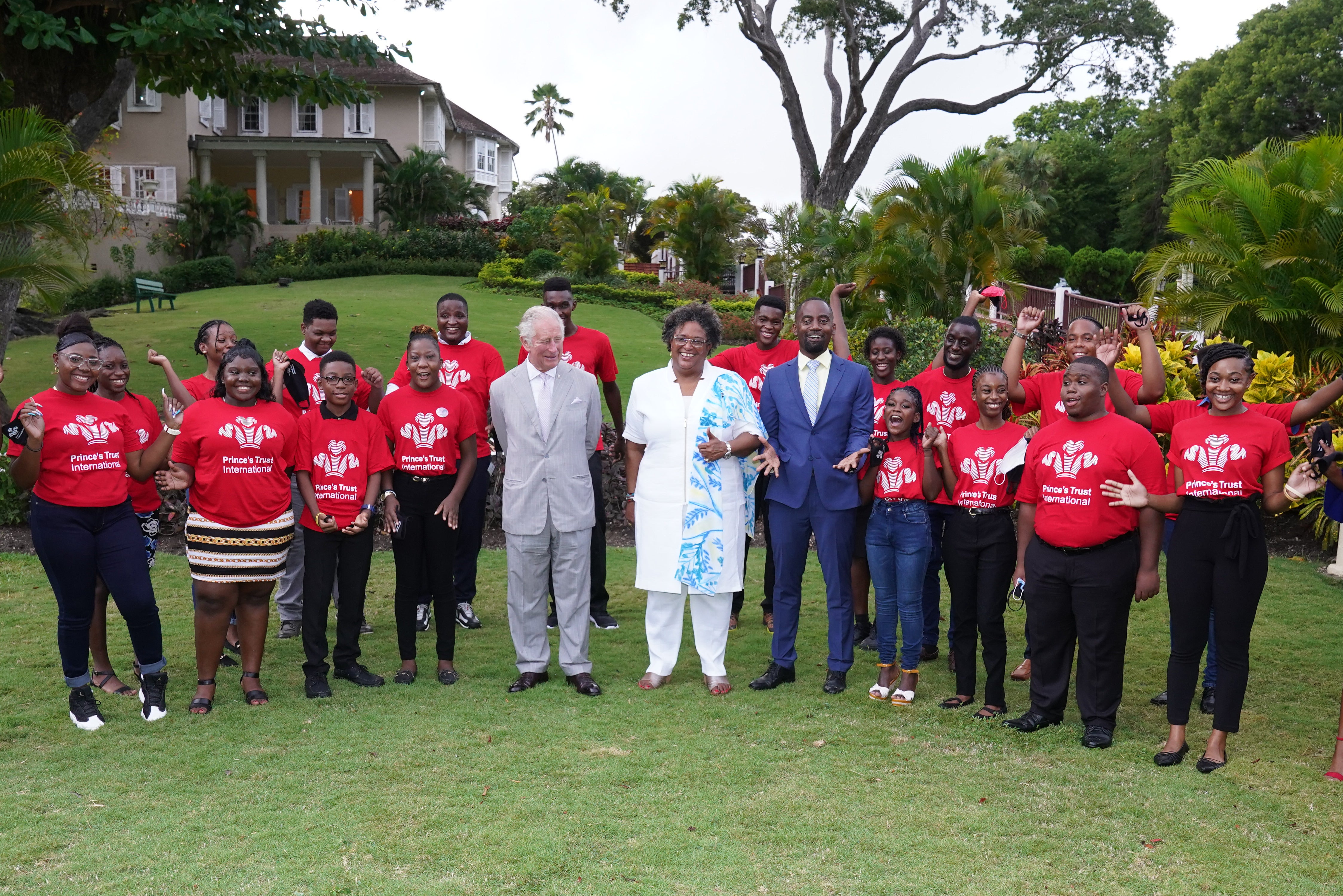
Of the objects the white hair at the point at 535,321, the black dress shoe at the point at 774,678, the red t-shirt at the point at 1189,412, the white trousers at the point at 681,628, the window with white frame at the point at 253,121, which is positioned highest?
the window with white frame at the point at 253,121

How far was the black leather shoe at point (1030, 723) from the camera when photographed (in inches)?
214

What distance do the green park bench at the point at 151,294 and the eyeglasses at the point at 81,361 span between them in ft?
69.7

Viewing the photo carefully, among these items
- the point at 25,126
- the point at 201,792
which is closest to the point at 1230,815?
the point at 201,792

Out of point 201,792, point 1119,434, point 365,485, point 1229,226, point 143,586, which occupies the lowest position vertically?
point 201,792

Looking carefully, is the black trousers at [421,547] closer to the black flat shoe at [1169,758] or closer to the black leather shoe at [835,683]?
the black leather shoe at [835,683]

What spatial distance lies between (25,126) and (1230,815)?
9973 millimetres

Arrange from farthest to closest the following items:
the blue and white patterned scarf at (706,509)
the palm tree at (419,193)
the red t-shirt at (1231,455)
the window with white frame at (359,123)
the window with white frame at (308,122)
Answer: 1. the window with white frame at (359,123)
2. the window with white frame at (308,122)
3. the palm tree at (419,193)
4. the blue and white patterned scarf at (706,509)
5. the red t-shirt at (1231,455)

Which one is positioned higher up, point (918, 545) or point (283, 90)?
point (283, 90)

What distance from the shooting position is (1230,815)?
175 inches

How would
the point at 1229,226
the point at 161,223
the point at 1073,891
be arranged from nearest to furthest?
the point at 1073,891, the point at 1229,226, the point at 161,223

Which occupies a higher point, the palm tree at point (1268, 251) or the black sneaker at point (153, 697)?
the palm tree at point (1268, 251)

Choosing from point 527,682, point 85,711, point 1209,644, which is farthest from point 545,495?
point 1209,644

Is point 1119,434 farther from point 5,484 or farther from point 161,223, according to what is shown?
point 161,223

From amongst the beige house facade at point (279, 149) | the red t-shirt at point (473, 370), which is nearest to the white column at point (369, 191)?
the beige house facade at point (279, 149)
